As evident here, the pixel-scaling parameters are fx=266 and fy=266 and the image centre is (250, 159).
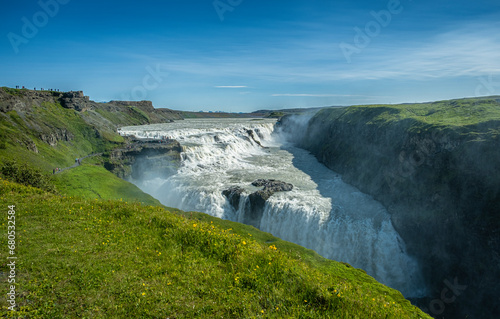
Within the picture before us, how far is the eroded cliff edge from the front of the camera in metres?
22.0

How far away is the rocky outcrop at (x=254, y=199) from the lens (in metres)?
33.9

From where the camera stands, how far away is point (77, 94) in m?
74.5

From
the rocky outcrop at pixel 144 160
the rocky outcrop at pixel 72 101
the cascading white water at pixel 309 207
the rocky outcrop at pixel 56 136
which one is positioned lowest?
the cascading white water at pixel 309 207

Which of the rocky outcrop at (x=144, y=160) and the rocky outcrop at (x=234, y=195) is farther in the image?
the rocky outcrop at (x=144, y=160)

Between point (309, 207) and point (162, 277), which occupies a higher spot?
point (162, 277)

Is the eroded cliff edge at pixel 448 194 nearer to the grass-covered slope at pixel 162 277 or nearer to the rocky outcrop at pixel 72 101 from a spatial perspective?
the grass-covered slope at pixel 162 277

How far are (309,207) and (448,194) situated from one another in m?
13.9

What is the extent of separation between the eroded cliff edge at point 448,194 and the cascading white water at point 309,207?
5.36ft

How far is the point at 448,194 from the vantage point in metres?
26.1

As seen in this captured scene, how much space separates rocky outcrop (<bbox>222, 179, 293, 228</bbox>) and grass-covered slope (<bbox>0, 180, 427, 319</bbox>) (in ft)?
72.6

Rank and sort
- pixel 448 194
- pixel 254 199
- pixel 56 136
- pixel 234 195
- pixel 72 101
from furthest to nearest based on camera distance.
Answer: pixel 72 101
pixel 56 136
pixel 234 195
pixel 254 199
pixel 448 194

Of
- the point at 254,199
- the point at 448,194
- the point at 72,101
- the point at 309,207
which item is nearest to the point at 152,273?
Result: the point at 309,207

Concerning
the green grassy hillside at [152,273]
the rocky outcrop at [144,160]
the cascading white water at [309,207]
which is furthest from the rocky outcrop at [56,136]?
the green grassy hillside at [152,273]

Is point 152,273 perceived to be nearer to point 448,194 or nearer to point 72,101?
point 448,194
